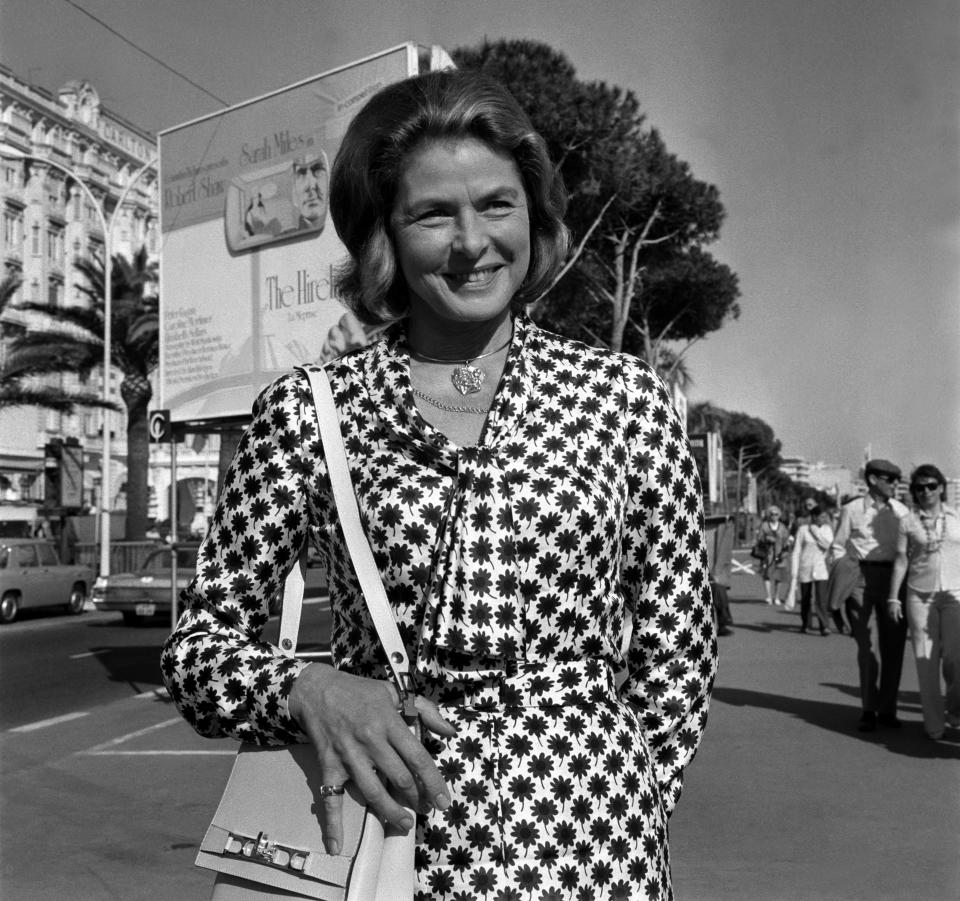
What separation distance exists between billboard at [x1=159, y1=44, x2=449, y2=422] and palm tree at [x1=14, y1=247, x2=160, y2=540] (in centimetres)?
1791

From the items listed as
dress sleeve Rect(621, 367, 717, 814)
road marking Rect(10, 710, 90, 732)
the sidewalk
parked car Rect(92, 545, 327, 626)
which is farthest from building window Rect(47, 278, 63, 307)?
dress sleeve Rect(621, 367, 717, 814)

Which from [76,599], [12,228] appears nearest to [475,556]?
[76,599]

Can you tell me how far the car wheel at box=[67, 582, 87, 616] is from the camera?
22250 millimetres

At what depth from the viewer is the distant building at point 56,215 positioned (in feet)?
176

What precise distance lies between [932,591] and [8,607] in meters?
16.4

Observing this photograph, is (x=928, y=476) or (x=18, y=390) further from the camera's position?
(x=18, y=390)

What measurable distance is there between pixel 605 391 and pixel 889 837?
443 centimetres

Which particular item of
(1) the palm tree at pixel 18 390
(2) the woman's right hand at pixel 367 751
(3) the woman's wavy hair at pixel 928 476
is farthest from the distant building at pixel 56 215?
(2) the woman's right hand at pixel 367 751

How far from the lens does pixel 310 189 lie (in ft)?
34.3

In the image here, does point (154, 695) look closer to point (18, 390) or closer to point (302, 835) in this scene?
point (302, 835)

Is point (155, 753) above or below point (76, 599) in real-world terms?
below

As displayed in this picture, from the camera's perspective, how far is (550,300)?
3694 centimetres

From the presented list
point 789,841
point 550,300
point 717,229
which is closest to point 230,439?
point 789,841

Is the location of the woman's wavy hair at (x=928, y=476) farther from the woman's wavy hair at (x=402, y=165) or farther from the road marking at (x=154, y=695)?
the woman's wavy hair at (x=402, y=165)
